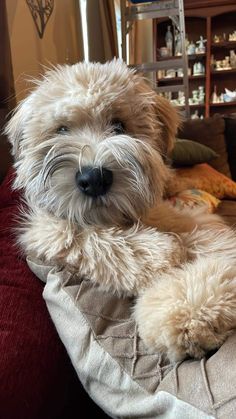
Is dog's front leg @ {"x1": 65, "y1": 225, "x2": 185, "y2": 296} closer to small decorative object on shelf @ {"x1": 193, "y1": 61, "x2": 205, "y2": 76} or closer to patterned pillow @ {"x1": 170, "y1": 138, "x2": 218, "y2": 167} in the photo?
patterned pillow @ {"x1": 170, "y1": 138, "x2": 218, "y2": 167}

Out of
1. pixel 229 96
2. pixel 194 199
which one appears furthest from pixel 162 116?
pixel 229 96

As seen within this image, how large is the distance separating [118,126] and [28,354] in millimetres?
482

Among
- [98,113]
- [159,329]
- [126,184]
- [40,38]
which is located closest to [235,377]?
[159,329]

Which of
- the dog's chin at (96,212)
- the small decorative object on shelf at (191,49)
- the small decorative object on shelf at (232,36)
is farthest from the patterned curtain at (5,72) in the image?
the small decorative object on shelf at (232,36)

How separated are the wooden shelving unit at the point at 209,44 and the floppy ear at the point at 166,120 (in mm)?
4254

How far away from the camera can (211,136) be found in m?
2.61

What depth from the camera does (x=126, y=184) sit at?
843mm

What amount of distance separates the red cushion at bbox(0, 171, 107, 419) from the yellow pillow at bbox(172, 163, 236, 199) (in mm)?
1282

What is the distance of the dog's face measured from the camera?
0.83 meters

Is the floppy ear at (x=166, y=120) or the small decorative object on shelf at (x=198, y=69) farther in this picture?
the small decorative object on shelf at (x=198, y=69)

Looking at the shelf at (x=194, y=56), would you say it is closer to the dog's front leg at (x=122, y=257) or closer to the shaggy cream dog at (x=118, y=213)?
the shaggy cream dog at (x=118, y=213)

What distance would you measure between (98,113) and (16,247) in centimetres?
34

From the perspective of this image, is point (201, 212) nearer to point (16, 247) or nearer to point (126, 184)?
point (126, 184)

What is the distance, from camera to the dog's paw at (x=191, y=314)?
0.67m
